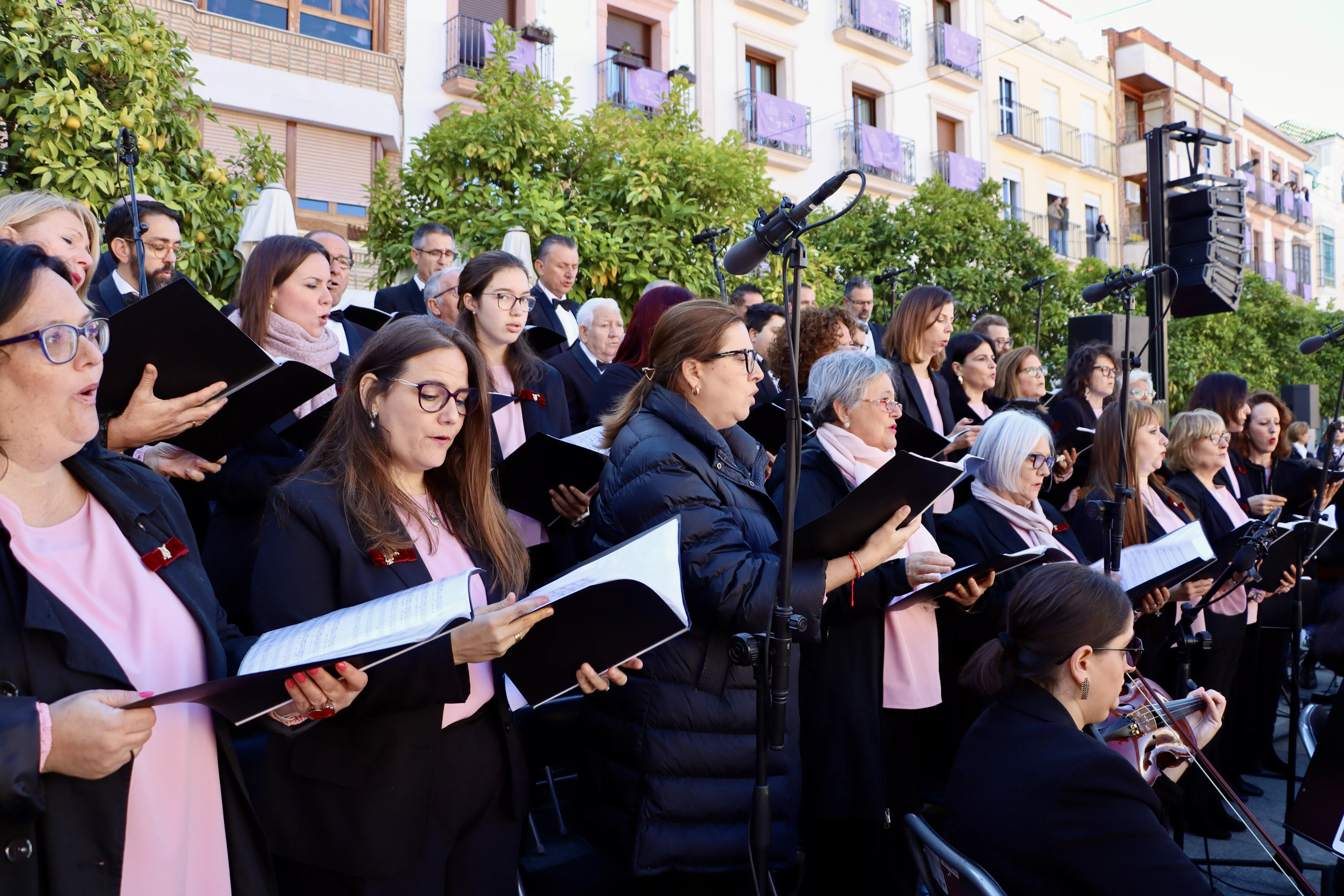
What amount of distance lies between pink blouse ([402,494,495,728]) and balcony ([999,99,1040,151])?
25059mm

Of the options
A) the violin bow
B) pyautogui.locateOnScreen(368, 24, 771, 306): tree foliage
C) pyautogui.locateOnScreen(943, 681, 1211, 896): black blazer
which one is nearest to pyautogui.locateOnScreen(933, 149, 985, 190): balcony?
pyautogui.locateOnScreen(368, 24, 771, 306): tree foliage

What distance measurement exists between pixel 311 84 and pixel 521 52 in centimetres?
334

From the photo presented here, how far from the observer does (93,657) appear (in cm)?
167

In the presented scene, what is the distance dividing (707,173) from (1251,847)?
23.8 feet

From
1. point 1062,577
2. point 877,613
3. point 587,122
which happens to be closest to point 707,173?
point 587,122

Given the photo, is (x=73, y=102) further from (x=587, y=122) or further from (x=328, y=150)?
(x=328, y=150)

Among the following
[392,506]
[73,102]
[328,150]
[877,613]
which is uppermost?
[328,150]

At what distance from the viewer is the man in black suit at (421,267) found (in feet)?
21.7

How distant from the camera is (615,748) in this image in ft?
9.18

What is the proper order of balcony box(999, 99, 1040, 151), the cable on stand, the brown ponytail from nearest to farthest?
the cable on stand < the brown ponytail < balcony box(999, 99, 1040, 151)

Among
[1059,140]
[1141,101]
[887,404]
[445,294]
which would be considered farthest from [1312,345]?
[1141,101]

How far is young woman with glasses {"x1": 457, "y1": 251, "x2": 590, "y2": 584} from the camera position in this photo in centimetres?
411

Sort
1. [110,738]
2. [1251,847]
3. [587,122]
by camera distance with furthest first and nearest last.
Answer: [587,122] < [1251,847] < [110,738]

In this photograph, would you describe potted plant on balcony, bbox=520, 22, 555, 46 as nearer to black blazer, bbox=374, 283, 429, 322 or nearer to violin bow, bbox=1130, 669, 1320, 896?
black blazer, bbox=374, 283, 429, 322
